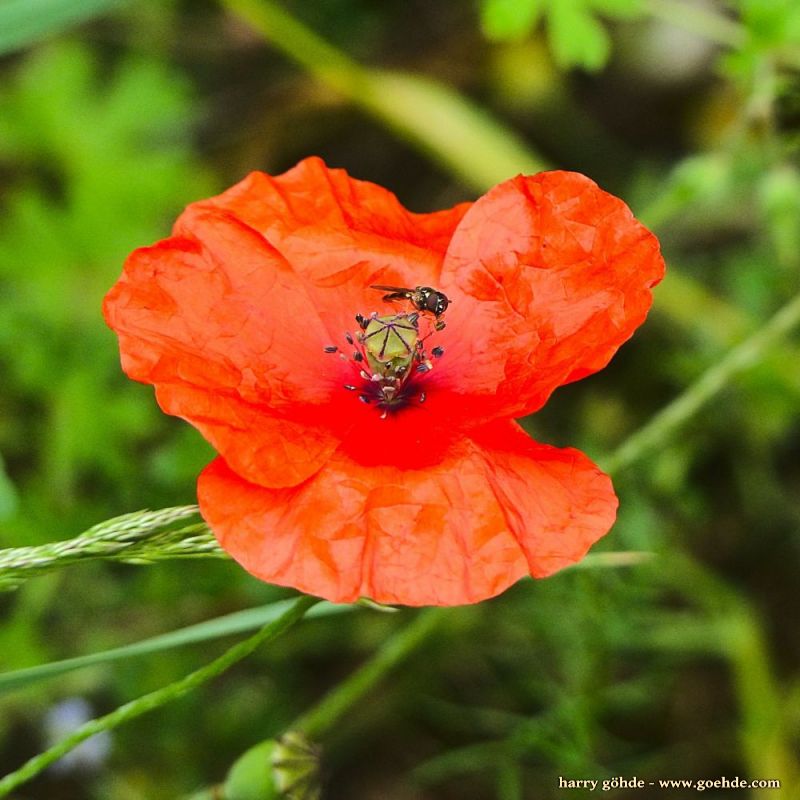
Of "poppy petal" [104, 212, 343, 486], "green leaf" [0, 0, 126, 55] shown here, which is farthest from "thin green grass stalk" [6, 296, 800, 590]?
"green leaf" [0, 0, 126, 55]

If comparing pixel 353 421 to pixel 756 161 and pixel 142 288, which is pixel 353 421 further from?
pixel 756 161

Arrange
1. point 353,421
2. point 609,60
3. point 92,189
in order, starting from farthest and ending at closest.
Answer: point 609,60, point 92,189, point 353,421

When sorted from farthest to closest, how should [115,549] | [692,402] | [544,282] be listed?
[692,402]
[544,282]
[115,549]

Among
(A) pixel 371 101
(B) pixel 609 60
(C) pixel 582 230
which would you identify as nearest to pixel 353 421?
(C) pixel 582 230

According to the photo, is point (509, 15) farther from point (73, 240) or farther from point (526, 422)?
point (73, 240)

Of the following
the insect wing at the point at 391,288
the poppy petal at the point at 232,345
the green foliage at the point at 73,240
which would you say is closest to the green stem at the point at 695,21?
the insect wing at the point at 391,288

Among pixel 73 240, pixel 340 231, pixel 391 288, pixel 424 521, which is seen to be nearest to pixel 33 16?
pixel 340 231
